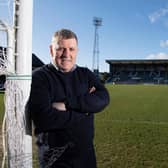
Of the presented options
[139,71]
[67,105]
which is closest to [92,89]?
[67,105]

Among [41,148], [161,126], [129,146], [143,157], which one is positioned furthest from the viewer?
[161,126]

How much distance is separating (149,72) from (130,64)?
17.0 ft

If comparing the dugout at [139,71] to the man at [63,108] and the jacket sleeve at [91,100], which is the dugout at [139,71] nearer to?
the jacket sleeve at [91,100]

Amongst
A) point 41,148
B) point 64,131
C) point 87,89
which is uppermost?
point 87,89

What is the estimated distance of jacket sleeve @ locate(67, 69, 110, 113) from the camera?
5.91ft

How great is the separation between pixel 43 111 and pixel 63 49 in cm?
38

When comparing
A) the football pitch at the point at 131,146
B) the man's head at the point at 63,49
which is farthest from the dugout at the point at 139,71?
the man's head at the point at 63,49

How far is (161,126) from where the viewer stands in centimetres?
834

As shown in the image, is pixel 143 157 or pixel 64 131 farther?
pixel 143 157

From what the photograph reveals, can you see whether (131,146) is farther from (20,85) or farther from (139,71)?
(139,71)

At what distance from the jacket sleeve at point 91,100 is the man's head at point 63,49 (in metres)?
A: 0.20

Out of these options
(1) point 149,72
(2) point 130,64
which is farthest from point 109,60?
(1) point 149,72

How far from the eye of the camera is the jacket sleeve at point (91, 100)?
1.80 m

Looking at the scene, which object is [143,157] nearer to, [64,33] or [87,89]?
[87,89]
